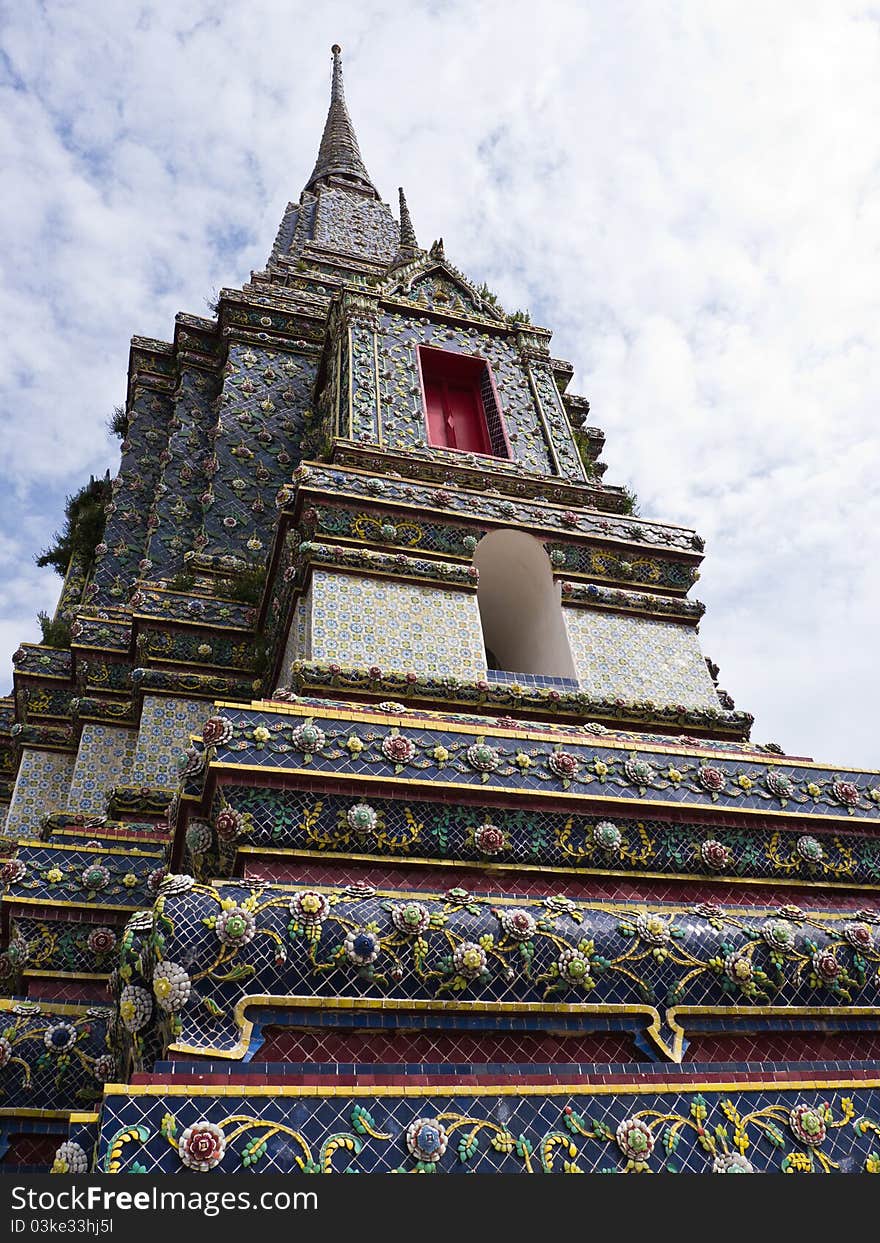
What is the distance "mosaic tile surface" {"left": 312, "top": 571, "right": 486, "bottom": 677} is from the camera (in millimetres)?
6836

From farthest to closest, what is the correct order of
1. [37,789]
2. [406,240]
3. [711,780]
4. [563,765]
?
1. [406,240]
2. [37,789]
3. [711,780]
4. [563,765]

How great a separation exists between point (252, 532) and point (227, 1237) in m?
9.04

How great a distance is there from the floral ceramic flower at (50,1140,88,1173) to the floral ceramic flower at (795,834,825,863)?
4116 millimetres

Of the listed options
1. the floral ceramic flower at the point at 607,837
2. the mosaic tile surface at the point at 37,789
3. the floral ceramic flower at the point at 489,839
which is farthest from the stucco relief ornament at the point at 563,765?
the mosaic tile surface at the point at 37,789

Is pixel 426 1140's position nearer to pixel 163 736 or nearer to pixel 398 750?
pixel 398 750

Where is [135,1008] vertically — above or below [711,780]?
below

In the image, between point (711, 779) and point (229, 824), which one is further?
point (711, 779)

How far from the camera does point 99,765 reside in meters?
9.34

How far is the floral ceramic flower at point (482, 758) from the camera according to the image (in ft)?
17.9

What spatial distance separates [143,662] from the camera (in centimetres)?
937

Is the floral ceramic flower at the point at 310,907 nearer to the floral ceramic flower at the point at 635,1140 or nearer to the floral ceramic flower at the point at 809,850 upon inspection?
the floral ceramic flower at the point at 635,1140

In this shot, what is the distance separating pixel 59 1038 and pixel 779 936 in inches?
149

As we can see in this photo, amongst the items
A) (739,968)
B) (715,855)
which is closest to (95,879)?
(715,855)

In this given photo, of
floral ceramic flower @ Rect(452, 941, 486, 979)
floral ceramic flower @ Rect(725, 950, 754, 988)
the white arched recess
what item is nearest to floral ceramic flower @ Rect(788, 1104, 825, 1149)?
floral ceramic flower @ Rect(725, 950, 754, 988)
